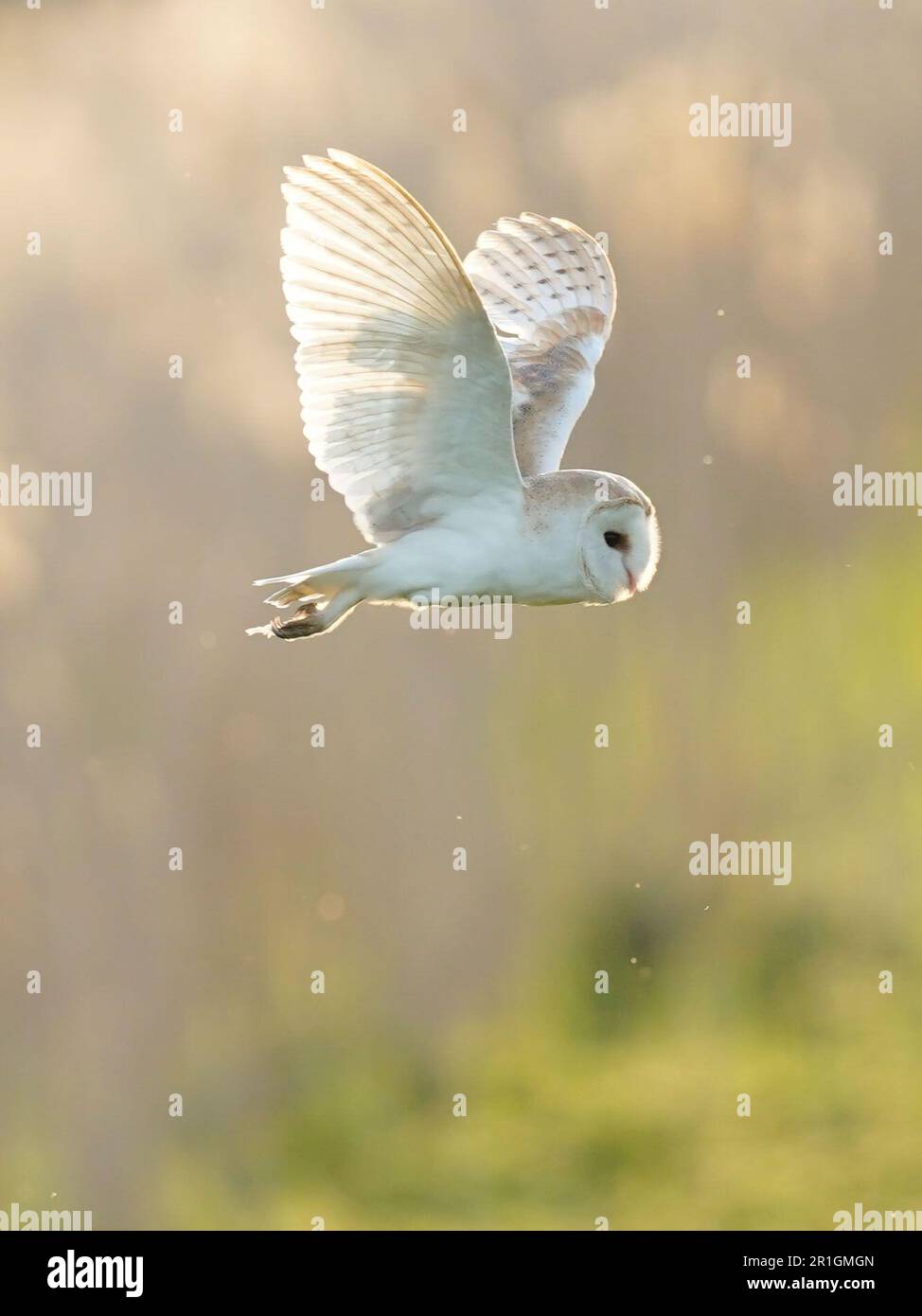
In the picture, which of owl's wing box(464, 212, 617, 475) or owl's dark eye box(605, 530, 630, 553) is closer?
owl's dark eye box(605, 530, 630, 553)

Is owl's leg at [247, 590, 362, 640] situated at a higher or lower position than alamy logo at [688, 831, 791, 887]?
higher

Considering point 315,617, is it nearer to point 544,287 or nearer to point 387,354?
point 387,354

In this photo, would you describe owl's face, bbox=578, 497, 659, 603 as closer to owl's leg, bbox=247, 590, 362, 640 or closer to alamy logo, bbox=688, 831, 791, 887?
owl's leg, bbox=247, 590, 362, 640

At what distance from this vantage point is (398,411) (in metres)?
1.99

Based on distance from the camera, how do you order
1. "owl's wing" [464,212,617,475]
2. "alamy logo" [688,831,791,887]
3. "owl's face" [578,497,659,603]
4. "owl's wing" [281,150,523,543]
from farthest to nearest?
"alamy logo" [688,831,791,887]
"owl's wing" [464,212,617,475]
"owl's face" [578,497,659,603]
"owl's wing" [281,150,523,543]

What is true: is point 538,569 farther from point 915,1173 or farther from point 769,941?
point 915,1173

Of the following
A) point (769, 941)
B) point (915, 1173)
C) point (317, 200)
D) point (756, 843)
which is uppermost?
point (317, 200)

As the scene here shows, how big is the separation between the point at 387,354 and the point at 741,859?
17.2 feet

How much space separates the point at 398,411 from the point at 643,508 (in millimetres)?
340

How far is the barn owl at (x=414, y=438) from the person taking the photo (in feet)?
5.91

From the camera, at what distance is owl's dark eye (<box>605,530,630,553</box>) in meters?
1.93

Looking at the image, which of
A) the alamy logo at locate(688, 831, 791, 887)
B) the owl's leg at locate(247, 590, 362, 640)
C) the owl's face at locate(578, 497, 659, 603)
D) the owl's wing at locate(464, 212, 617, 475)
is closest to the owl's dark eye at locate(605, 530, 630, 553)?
the owl's face at locate(578, 497, 659, 603)

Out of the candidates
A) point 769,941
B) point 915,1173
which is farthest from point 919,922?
point 915,1173

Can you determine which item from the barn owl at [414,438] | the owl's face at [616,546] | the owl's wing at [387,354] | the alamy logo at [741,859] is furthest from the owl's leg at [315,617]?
the alamy logo at [741,859]
